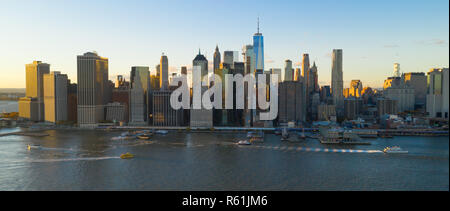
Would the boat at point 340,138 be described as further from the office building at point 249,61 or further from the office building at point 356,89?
the office building at point 356,89

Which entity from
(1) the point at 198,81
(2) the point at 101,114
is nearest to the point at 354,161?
(1) the point at 198,81

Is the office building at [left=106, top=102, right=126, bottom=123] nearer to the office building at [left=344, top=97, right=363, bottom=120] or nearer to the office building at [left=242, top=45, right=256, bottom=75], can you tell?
the office building at [left=242, top=45, right=256, bottom=75]

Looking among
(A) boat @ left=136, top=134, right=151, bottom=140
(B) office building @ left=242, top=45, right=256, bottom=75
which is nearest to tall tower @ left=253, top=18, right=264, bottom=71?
(B) office building @ left=242, top=45, right=256, bottom=75

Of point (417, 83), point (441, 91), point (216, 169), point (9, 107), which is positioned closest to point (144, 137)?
point (216, 169)

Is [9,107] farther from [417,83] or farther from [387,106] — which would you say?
[417,83]

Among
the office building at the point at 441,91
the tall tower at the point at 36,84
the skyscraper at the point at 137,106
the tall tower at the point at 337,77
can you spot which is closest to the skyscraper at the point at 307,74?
the tall tower at the point at 337,77
